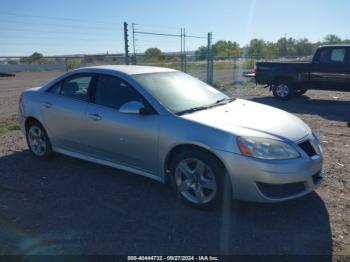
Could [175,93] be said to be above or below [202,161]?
above

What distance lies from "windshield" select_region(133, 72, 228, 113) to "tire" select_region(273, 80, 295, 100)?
8186 mm

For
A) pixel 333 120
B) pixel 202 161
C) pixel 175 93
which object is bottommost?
pixel 333 120

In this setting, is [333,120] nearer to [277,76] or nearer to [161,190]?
[277,76]

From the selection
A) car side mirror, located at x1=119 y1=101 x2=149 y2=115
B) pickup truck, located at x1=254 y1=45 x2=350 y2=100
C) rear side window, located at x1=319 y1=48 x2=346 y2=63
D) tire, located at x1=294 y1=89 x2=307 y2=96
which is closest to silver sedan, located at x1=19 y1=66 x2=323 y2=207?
car side mirror, located at x1=119 y1=101 x2=149 y2=115

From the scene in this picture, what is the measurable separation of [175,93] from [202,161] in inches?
44.2

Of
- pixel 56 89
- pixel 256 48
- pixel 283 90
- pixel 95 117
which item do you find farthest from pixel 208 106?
pixel 256 48

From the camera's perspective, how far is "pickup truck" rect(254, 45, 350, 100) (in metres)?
11.7

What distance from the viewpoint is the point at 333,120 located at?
352 inches

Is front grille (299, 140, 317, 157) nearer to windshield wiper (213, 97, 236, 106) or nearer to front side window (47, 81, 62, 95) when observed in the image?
windshield wiper (213, 97, 236, 106)

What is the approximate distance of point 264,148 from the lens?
367 centimetres

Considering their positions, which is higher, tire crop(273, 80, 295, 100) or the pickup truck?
the pickup truck

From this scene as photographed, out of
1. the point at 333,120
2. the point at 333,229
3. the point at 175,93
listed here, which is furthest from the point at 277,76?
the point at 333,229

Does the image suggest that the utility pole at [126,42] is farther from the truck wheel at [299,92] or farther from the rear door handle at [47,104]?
the rear door handle at [47,104]

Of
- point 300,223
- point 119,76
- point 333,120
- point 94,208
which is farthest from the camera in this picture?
point 333,120
